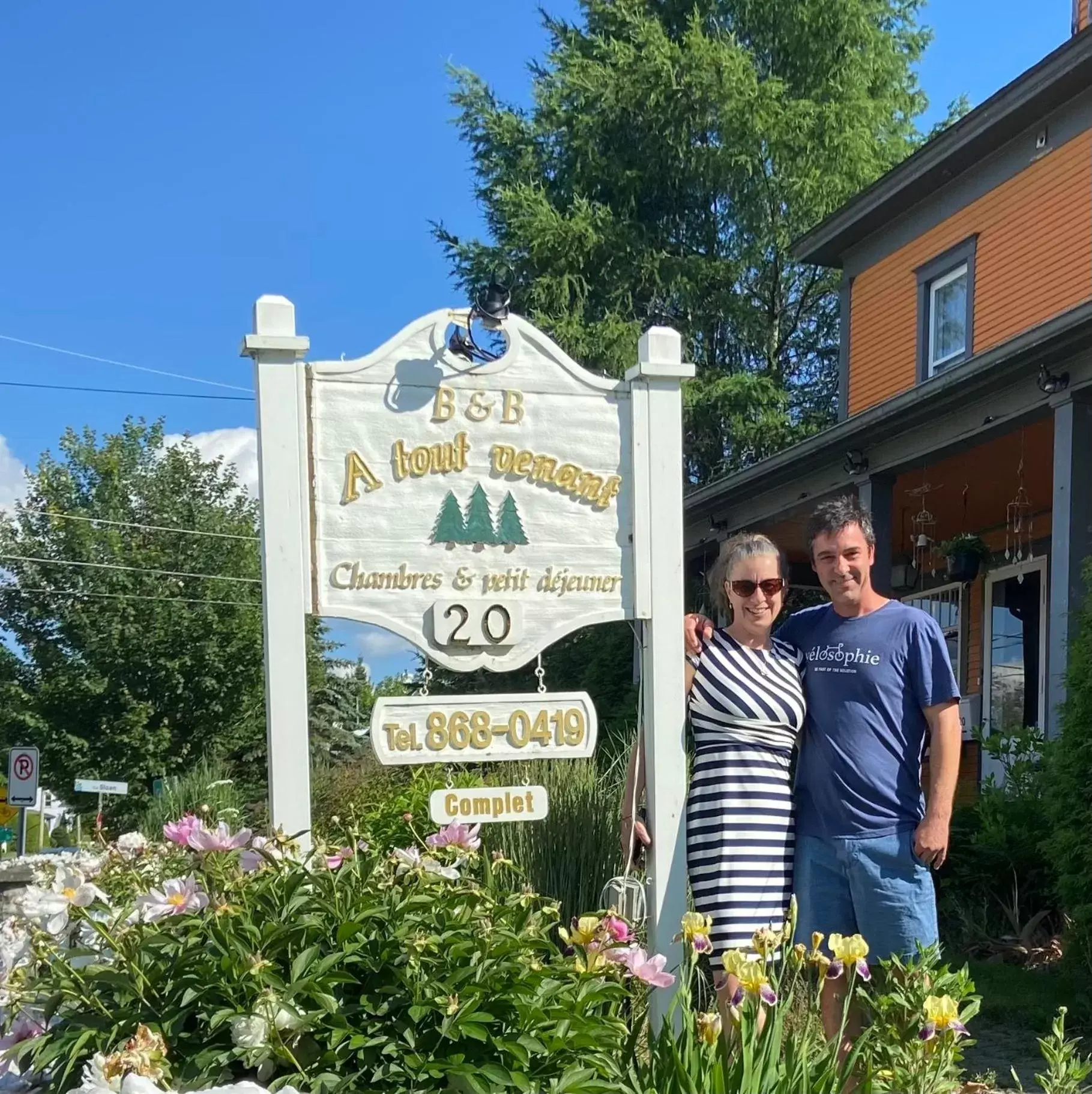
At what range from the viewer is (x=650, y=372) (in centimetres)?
357

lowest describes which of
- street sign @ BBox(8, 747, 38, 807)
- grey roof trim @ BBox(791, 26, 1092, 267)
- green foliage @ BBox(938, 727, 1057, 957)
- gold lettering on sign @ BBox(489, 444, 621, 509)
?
street sign @ BBox(8, 747, 38, 807)

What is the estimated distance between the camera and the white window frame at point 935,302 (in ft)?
37.7

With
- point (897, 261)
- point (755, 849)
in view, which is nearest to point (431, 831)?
point (755, 849)

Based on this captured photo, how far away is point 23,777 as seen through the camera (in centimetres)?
1254

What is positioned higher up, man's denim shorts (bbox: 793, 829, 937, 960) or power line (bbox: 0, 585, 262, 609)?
man's denim shorts (bbox: 793, 829, 937, 960)

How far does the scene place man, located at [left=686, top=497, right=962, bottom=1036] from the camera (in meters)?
3.09

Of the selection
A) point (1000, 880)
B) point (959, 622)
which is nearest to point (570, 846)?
point (1000, 880)

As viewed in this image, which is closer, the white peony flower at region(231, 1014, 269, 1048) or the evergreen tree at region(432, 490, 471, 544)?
the white peony flower at region(231, 1014, 269, 1048)

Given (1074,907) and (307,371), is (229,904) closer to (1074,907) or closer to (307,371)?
(307,371)

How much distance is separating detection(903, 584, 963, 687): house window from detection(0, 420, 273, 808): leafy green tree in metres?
9.80

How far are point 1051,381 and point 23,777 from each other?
34.6 feet

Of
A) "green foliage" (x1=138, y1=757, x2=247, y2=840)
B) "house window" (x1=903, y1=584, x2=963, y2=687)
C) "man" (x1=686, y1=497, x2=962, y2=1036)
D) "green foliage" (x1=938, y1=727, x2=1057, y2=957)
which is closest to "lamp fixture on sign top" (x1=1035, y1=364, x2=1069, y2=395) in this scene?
"green foliage" (x1=938, y1=727, x2=1057, y2=957)

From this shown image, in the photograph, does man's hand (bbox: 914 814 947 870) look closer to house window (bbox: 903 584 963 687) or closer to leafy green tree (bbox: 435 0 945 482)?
house window (bbox: 903 584 963 687)

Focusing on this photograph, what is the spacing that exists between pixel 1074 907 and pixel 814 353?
18228 millimetres
